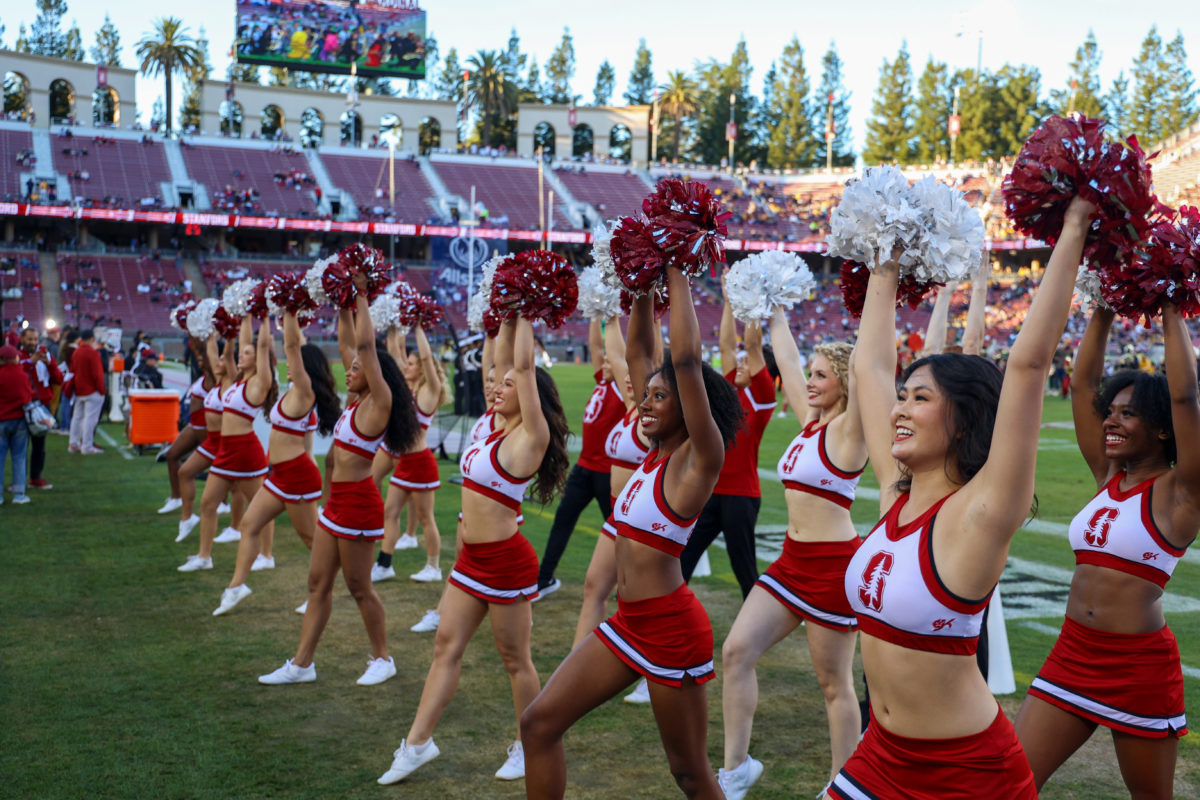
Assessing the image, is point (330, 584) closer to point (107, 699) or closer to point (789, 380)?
point (107, 699)

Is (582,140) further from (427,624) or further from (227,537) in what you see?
(427,624)

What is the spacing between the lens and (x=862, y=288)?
310 centimetres

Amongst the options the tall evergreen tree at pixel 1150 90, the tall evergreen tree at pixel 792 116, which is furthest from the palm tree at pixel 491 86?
the tall evergreen tree at pixel 1150 90

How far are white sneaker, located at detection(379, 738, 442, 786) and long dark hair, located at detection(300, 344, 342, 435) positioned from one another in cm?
288

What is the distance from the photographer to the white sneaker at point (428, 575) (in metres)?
7.68

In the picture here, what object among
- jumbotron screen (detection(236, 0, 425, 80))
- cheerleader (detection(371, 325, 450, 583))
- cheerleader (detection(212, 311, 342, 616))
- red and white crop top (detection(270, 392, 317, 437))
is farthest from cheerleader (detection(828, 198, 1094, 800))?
jumbotron screen (detection(236, 0, 425, 80))

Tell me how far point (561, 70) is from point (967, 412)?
86895 mm

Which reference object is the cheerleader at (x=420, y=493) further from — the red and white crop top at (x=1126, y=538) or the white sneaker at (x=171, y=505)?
the red and white crop top at (x=1126, y=538)

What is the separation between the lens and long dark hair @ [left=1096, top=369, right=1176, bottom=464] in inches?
127

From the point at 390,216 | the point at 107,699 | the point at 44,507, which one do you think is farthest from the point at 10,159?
the point at 107,699

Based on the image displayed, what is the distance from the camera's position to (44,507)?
34.2 ft

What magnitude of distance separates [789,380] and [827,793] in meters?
2.40

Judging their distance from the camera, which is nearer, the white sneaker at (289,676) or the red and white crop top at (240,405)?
the white sneaker at (289,676)

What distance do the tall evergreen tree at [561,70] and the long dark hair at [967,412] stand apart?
281ft
